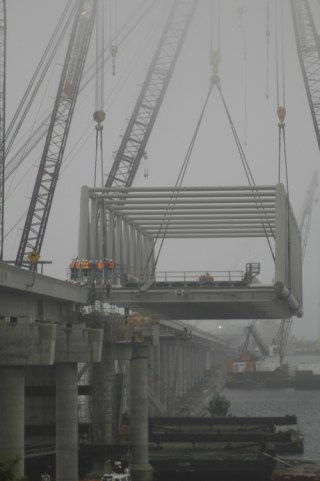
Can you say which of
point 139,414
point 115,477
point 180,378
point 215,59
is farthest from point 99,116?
point 180,378

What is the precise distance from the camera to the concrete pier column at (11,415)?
1610 inches

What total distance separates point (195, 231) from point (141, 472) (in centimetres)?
4522

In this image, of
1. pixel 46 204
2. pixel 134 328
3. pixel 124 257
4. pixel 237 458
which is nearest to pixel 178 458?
pixel 237 458

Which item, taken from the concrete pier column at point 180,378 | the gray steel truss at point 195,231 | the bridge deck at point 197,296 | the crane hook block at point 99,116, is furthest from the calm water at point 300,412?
the crane hook block at point 99,116

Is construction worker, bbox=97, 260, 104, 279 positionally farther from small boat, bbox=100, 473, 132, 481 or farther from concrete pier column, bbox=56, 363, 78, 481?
concrete pier column, bbox=56, 363, 78, 481

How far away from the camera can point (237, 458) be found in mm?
75688

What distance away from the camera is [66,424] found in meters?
50.3

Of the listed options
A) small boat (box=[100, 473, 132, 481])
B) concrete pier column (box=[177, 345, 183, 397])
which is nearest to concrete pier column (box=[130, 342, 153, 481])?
small boat (box=[100, 473, 132, 481])

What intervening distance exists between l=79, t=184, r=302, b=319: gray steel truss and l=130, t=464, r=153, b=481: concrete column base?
66.8 feet

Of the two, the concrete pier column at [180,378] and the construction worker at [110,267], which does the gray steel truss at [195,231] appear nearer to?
the construction worker at [110,267]

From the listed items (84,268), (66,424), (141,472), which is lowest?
(141,472)

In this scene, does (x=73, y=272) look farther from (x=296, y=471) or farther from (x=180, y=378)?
(x=180, y=378)

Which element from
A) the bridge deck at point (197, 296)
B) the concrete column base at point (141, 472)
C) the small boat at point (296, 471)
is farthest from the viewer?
the bridge deck at point (197, 296)

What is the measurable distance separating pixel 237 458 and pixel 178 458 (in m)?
4.57
